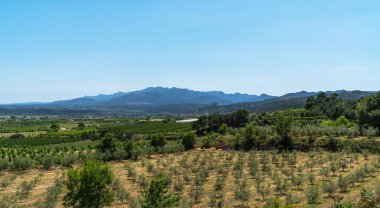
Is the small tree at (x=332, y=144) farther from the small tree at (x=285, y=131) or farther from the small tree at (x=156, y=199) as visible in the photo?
the small tree at (x=156, y=199)

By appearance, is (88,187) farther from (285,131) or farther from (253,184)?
(285,131)

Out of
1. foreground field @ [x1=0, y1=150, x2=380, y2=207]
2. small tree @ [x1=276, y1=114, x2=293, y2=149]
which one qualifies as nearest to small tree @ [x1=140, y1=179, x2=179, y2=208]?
foreground field @ [x1=0, y1=150, x2=380, y2=207]

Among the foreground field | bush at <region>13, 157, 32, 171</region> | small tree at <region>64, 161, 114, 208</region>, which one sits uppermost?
small tree at <region>64, 161, 114, 208</region>

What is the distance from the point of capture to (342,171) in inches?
1447

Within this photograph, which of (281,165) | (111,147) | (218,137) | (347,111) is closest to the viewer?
(281,165)

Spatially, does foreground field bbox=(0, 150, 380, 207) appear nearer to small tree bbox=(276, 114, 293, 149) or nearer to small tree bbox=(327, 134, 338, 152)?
small tree bbox=(327, 134, 338, 152)

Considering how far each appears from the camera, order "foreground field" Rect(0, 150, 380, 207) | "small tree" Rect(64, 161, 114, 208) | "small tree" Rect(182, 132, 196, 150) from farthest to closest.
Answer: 1. "small tree" Rect(182, 132, 196, 150)
2. "foreground field" Rect(0, 150, 380, 207)
3. "small tree" Rect(64, 161, 114, 208)

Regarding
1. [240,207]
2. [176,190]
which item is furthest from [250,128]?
[240,207]

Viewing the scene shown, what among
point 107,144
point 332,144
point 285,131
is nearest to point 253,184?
point 332,144

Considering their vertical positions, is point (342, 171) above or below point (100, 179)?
below

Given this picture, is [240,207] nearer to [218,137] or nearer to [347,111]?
[218,137]

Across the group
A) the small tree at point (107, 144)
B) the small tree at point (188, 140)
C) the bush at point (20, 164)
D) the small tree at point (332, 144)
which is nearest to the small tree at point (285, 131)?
the small tree at point (332, 144)

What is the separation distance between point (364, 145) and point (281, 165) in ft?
54.0

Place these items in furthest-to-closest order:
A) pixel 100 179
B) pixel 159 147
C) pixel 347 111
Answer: pixel 347 111 < pixel 159 147 < pixel 100 179
